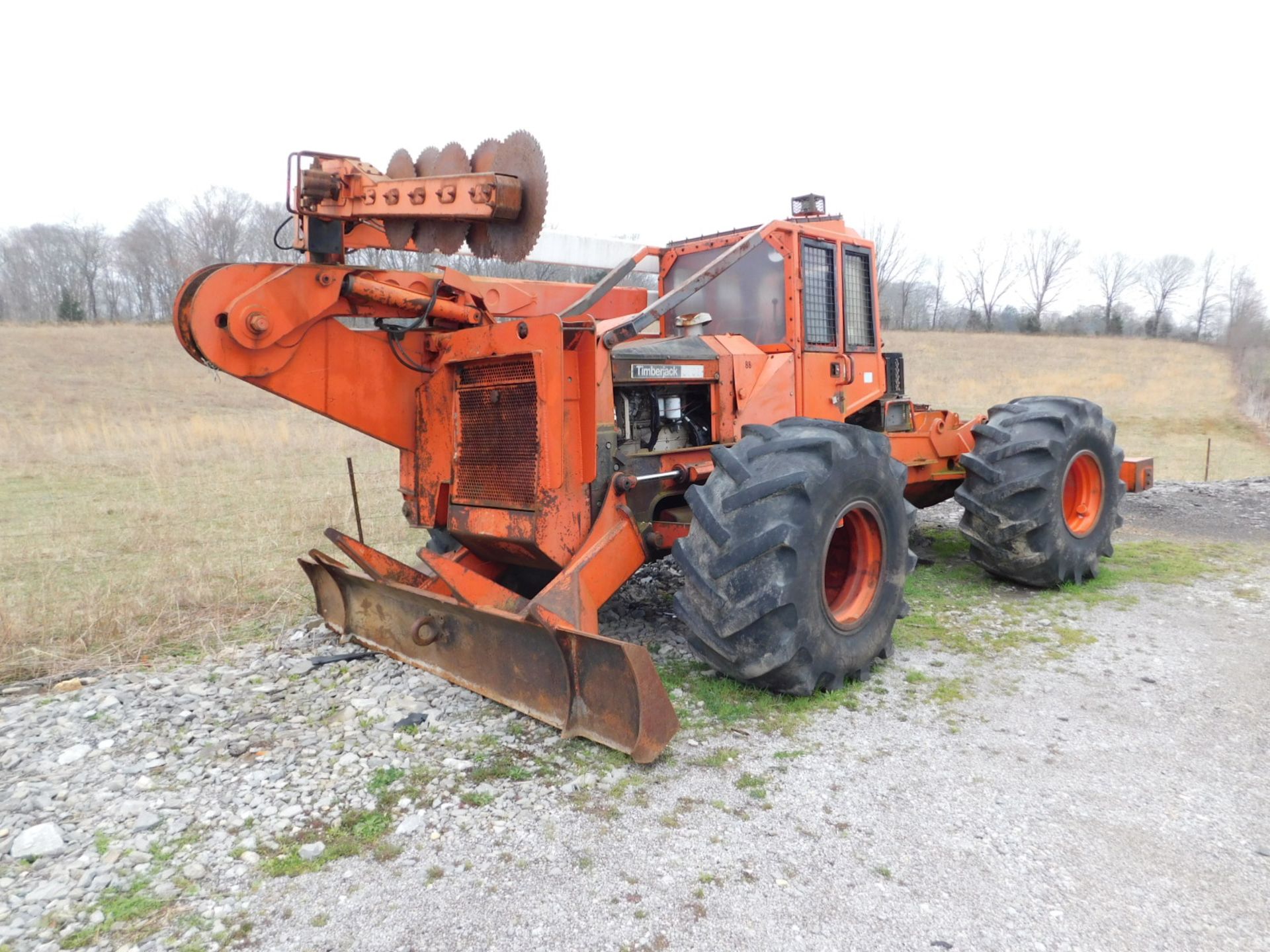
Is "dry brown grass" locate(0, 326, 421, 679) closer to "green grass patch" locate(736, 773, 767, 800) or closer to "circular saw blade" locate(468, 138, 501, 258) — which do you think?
"circular saw blade" locate(468, 138, 501, 258)

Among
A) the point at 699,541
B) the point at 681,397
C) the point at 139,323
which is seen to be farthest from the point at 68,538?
the point at 139,323

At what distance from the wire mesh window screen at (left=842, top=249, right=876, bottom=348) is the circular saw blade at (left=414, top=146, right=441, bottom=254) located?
9.16 ft

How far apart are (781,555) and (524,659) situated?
1265mm

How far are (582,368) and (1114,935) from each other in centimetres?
305

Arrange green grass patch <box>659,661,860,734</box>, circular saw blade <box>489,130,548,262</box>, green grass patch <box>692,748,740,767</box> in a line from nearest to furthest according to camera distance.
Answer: green grass patch <box>692,748,740,767</box> < green grass patch <box>659,661,860,734</box> < circular saw blade <box>489,130,548,262</box>

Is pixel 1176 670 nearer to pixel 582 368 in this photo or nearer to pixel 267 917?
pixel 582 368

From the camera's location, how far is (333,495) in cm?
1035

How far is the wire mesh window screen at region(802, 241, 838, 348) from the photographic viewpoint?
5.40 metres

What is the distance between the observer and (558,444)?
13.6ft

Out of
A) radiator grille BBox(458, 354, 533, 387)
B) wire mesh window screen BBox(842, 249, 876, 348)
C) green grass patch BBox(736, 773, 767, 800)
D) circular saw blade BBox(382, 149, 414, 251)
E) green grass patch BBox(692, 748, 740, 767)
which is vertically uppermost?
circular saw blade BBox(382, 149, 414, 251)

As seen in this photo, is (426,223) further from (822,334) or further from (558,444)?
(822,334)

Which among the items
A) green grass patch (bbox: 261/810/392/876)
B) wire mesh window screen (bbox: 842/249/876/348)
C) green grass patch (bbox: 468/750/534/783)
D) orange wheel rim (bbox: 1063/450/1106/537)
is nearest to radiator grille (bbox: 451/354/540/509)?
green grass patch (bbox: 468/750/534/783)

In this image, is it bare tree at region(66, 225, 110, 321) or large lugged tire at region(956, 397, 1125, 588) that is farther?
bare tree at region(66, 225, 110, 321)

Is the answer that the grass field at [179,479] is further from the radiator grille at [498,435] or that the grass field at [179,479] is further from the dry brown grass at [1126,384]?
the radiator grille at [498,435]
